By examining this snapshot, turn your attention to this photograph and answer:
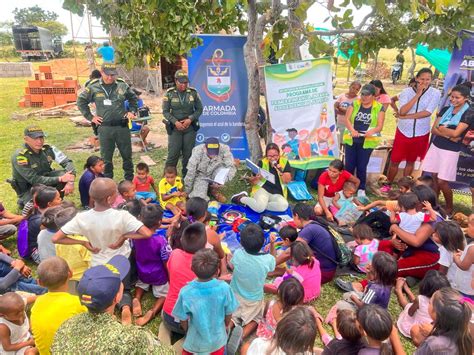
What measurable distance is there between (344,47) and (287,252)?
148 inches

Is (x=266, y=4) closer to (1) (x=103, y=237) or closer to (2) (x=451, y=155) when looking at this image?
(2) (x=451, y=155)

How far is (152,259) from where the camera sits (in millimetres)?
3641

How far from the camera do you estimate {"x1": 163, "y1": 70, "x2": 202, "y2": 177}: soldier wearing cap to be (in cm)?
624

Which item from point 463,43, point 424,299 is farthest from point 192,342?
point 463,43

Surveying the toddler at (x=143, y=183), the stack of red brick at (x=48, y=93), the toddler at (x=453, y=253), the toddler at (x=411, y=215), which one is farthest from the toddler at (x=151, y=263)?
the stack of red brick at (x=48, y=93)

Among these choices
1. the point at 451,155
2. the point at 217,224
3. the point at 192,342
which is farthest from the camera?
the point at 451,155

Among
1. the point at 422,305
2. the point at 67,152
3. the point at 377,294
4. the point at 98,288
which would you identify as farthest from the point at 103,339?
the point at 67,152

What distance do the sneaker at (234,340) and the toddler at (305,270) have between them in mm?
695

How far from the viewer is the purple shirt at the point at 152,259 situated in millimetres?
3590

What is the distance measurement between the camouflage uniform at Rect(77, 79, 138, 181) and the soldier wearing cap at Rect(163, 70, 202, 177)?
2.19 feet

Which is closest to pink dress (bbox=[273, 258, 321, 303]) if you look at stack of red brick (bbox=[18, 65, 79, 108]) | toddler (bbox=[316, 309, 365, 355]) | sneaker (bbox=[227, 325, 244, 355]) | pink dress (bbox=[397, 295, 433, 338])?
sneaker (bbox=[227, 325, 244, 355])

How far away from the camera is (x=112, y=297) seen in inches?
76.1

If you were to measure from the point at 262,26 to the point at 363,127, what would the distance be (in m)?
2.36

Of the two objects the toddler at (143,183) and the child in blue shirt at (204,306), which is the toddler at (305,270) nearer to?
the child in blue shirt at (204,306)
